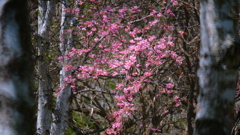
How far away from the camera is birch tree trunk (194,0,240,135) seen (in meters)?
2.81

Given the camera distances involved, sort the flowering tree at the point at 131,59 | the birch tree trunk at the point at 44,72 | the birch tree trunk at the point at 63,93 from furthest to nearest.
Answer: the birch tree trunk at the point at 63,93, the flowering tree at the point at 131,59, the birch tree trunk at the point at 44,72

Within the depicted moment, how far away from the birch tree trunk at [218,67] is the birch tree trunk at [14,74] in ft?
5.20

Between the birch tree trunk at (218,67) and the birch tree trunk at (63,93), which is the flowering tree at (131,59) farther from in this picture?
the birch tree trunk at (218,67)

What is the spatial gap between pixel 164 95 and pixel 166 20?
2134mm

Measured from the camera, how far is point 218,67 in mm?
2855

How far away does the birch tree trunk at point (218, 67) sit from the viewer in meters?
2.81

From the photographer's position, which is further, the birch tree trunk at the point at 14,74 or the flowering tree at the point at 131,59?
the flowering tree at the point at 131,59

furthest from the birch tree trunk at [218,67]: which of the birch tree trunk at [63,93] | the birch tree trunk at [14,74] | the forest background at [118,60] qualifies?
the birch tree trunk at [63,93]

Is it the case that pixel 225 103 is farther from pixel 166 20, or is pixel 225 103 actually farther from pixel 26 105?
pixel 166 20

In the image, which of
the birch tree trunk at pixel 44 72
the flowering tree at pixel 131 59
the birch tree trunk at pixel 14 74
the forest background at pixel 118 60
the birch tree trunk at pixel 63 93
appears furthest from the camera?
the birch tree trunk at pixel 63 93

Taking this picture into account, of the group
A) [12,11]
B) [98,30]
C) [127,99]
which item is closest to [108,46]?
[98,30]

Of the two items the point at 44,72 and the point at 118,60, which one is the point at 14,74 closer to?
the point at 44,72

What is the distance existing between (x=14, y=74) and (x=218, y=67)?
1738 mm

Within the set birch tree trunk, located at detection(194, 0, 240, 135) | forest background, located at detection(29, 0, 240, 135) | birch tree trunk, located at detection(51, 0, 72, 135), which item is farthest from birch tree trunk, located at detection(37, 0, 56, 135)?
birch tree trunk, located at detection(194, 0, 240, 135)
